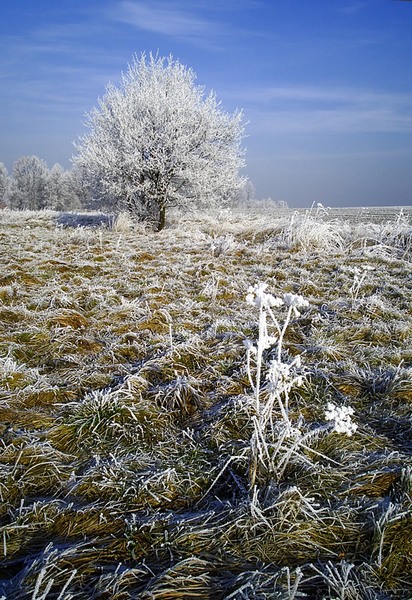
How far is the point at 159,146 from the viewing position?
11109mm

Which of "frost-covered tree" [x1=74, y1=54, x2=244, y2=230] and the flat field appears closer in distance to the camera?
the flat field

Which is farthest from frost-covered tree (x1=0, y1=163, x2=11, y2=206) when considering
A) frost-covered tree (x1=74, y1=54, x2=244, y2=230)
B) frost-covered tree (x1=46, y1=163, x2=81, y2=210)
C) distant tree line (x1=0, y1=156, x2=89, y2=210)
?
frost-covered tree (x1=74, y1=54, x2=244, y2=230)

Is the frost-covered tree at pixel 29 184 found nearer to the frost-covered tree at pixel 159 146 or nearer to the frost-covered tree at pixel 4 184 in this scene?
the frost-covered tree at pixel 4 184

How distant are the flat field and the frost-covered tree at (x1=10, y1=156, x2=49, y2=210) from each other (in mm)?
55557

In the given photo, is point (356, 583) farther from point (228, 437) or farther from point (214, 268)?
point (214, 268)

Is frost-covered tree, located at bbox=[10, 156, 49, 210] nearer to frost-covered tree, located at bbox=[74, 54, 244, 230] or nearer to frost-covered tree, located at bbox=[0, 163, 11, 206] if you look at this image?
frost-covered tree, located at bbox=[0, 163, 11, 206]

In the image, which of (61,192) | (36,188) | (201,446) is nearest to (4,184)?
(36,188)

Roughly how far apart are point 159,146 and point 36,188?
5183cm

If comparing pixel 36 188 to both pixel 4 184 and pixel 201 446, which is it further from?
pixel 201 446

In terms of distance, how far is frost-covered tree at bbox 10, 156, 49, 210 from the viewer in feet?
183

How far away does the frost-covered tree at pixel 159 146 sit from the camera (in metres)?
11.1

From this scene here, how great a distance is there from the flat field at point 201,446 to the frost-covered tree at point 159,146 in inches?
267

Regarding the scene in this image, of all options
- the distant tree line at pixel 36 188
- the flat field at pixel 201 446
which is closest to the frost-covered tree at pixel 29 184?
the distant tree line at pixel 36 188

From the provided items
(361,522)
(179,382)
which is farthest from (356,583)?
(179,382)
